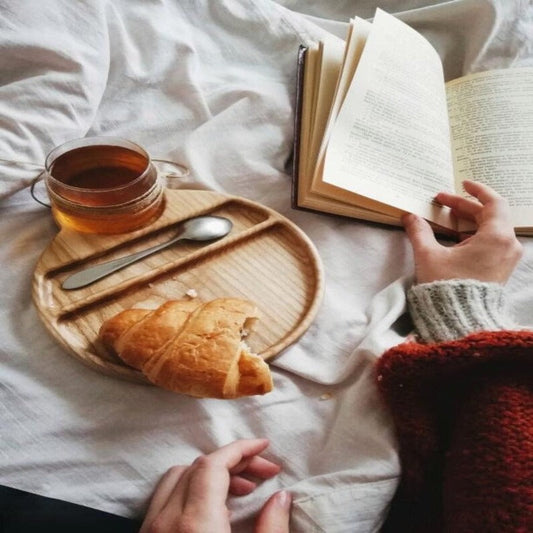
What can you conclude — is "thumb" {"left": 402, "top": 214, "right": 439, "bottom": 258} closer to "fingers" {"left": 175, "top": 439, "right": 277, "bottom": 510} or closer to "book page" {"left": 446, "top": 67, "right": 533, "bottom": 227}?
"book page" {"left": 446, "top": 67, "right": 533, "bottom": 227}

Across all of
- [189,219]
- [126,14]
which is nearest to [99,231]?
[189,219]

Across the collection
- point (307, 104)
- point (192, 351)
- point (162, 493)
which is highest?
point (307, 104)

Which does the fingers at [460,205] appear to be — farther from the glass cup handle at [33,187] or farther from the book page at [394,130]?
the glass cup handle at [33,187]

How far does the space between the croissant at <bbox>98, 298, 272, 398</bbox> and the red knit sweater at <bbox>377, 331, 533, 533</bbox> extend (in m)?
0.13

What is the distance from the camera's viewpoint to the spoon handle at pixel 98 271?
594 millimetres

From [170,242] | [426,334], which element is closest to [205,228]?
[170,242]

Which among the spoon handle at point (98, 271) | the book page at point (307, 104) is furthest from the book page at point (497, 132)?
the spoon handle at point (98, 271)

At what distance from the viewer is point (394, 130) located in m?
0.72

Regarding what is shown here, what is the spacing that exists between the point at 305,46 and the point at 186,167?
10.5 inches

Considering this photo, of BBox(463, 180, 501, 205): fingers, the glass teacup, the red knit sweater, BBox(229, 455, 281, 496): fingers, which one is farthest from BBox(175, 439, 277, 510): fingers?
BBox(463, 180, 501, 205): fingers

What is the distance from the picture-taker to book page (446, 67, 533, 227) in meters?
0.72

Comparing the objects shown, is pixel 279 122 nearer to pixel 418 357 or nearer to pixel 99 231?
pixel 99 231

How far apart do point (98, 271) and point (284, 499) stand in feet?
0.98

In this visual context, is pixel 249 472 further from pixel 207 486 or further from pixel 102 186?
pixel 102 186
